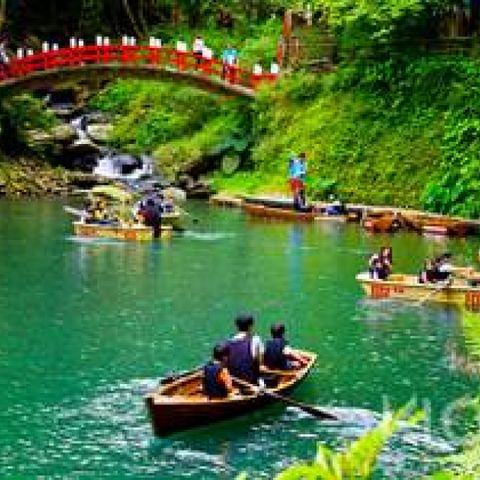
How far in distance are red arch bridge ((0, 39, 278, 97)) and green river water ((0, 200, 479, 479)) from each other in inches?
470

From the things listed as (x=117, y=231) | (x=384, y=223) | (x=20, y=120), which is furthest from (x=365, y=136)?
(x=20, y=120)

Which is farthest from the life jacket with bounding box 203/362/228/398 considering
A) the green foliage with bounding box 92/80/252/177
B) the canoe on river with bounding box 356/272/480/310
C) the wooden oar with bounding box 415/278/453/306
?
the green foliage with bounding box 92/80/252/177

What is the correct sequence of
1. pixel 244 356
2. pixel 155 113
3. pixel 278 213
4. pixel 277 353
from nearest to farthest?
1. pixel 244 356
2. pixel 277 353
3. pixel 278 213
4. pixel 155 113

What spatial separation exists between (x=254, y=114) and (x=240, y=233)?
499 inches

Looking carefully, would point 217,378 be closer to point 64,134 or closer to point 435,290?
point 435,290

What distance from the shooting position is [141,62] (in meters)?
48.1

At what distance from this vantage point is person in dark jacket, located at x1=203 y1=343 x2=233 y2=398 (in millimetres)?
14698

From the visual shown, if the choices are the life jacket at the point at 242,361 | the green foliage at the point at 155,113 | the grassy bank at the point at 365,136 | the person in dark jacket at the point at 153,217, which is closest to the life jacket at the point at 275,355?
the life jacket at the point at 242,361

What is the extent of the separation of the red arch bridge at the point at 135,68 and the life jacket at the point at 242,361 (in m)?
31.7

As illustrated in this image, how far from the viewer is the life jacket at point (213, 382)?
1467 centimetres

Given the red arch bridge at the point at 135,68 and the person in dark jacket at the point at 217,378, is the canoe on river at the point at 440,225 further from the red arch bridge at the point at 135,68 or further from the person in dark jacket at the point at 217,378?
the person in dark jacket at the point at 217,378

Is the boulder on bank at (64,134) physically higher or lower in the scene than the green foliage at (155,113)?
lower

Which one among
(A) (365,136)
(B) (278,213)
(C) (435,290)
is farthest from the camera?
(A) (365,136)

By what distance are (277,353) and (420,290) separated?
8.73 metres
